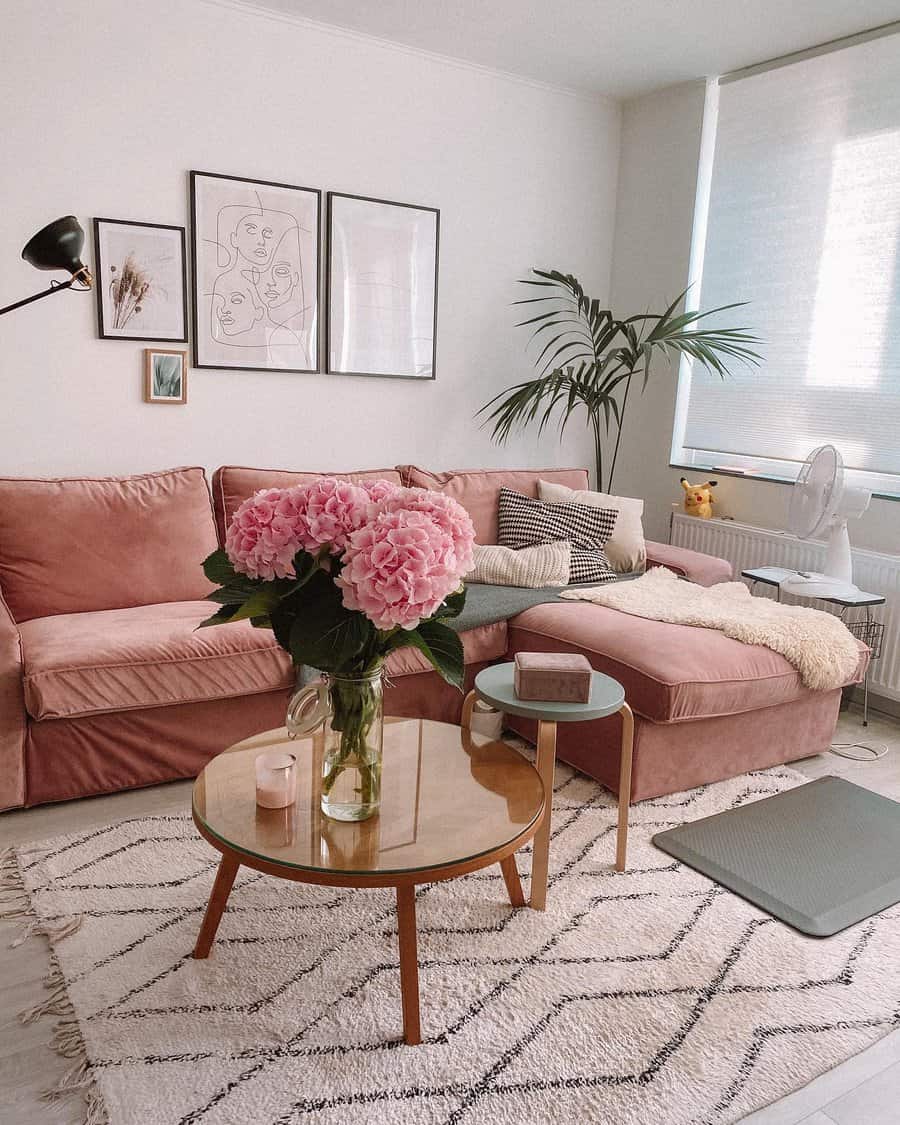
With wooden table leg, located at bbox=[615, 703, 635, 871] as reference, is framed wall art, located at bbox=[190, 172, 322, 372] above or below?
above

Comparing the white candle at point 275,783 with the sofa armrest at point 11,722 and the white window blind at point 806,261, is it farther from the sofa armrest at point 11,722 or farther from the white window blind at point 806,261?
the white window blind at point 806,261

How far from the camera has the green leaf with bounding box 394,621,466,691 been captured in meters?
1.63

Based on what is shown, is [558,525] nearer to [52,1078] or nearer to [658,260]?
[658,260]

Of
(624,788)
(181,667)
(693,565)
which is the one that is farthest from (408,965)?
(693,565)

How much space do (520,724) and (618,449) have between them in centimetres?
219

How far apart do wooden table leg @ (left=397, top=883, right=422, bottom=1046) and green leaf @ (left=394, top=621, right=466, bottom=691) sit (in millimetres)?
406

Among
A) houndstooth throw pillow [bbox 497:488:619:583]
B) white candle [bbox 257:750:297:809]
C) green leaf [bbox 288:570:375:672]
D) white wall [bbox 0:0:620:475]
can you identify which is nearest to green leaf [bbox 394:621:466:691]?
green leaf [bbox 288:570:375:672]

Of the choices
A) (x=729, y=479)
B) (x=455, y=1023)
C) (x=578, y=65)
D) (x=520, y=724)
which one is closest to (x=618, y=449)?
(x=729, y=479)

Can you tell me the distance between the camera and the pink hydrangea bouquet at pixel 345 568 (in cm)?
144

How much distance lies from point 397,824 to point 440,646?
0.36 metres

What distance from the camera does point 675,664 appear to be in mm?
2635

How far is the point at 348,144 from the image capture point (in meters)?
3.79

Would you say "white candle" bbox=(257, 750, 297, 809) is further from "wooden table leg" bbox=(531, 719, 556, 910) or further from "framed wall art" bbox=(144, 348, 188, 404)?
"framed wall art" bbox=(144, 348, 188, 404)

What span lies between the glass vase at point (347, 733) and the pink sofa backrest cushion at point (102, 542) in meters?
1.51
